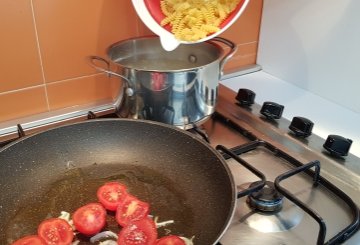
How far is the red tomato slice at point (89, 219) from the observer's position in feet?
1.68

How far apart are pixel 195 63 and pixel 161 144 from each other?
0.19 m

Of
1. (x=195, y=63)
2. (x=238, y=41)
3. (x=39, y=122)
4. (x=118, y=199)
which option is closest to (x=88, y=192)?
(x=118, y=199)

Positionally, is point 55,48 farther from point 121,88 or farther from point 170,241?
point 170,241

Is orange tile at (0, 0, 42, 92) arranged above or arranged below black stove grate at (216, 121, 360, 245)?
above

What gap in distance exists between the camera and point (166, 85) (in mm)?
613

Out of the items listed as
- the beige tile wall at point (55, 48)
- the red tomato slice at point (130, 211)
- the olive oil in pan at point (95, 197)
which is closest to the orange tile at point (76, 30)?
Answer: the beige tile wall at point (55, 48)

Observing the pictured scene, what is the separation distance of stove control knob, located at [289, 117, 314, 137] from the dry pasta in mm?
224

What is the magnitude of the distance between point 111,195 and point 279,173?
272 millimetres

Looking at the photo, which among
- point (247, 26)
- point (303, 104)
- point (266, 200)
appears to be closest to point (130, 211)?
point (266, 200)

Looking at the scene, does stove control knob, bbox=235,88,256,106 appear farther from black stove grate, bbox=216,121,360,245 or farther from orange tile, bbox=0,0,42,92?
orange tile, bbox=0,0,42,92

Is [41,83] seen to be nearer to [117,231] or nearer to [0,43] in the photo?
[0,43]

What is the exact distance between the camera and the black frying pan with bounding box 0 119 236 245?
1.77 feet

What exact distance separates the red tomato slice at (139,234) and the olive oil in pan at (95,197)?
25 millimetres

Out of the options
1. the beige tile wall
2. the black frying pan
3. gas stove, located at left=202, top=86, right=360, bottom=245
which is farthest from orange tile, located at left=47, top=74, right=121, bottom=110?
gas stove, located at left=202, top=86, right=360, bottom=245
